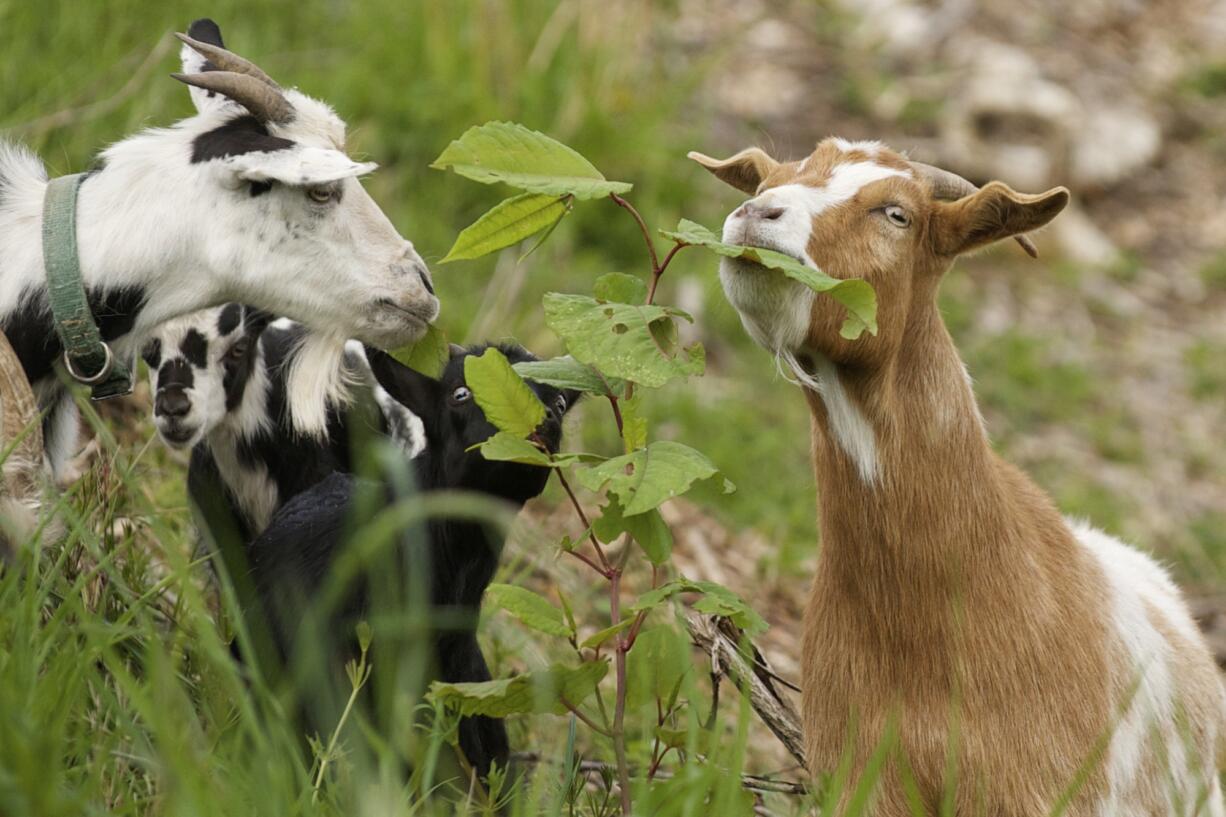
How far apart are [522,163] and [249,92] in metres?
0.68

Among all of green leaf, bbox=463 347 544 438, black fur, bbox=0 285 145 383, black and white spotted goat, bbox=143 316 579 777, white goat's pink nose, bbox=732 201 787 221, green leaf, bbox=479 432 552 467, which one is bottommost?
black and white spotted goat, bbox=143 316 579 777

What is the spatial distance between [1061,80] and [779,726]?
730cm

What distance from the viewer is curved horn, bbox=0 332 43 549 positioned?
10.0 feet

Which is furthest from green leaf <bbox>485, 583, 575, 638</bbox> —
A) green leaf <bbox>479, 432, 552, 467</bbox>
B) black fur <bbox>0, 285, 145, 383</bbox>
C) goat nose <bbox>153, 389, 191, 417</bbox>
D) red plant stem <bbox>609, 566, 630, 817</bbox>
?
goat nose <bbox>153, 389, 191, 417</bbox>

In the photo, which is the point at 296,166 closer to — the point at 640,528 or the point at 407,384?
the point at 407,384

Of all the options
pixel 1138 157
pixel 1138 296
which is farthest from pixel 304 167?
pixel 1138 157

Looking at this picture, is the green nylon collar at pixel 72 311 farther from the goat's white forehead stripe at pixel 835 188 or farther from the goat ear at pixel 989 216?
the goat ear at pixel 989 216

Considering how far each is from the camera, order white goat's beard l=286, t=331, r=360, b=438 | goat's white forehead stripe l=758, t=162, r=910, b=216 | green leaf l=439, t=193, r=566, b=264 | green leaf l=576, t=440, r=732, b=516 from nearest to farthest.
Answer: green leaf l=576, t=440, r=732, b=516 → green leaf l=439, t=193, r=566, b=264 → goat's white forehead stripe l=758, t=162, r=910, b=216 → white goat's beard l=286, t=331, r=360, b=438

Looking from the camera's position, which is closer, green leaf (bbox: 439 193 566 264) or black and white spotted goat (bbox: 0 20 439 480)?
green leaf (bbox: 439 193 566 264)

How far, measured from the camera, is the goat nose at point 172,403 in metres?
3.82

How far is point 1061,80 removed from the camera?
10.0 metres

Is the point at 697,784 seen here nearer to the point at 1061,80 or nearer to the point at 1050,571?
the point at 1050,571

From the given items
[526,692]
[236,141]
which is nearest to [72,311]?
[236,141]

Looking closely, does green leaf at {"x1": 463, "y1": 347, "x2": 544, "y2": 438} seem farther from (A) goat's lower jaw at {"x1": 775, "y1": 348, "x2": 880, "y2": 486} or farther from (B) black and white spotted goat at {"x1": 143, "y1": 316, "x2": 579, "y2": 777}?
(A) goat's lower jaw at {"x1": 775, "y1": 348, "x2": 880, "y2": 486}
